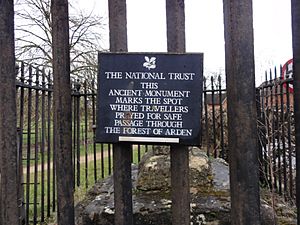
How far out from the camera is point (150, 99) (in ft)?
7.07

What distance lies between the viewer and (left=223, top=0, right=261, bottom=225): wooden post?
2.04 m

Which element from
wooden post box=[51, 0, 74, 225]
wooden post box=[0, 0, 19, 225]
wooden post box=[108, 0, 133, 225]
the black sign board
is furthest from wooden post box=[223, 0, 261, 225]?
wooden post box=[0, 0, 19, 225]

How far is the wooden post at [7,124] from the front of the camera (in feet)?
7.26

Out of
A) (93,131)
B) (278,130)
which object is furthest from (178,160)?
(93,131)

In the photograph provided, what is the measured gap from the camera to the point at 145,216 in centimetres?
330

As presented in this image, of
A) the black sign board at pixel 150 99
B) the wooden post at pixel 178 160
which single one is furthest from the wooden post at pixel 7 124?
the wooden post at pixel 178 160

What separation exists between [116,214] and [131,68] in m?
0.93

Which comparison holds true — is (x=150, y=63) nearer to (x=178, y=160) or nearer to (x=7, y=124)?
(x=178, y=160)

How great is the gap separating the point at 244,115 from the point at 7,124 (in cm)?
148

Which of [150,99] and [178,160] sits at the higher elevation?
[150,99]

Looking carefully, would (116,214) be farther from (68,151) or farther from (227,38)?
(227,38)

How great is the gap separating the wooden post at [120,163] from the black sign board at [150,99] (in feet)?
0.36

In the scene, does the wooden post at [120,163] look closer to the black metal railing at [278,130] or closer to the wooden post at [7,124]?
the wooden post at [7,124]

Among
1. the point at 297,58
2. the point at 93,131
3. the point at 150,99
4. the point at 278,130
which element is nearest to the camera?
the point at 297,58
